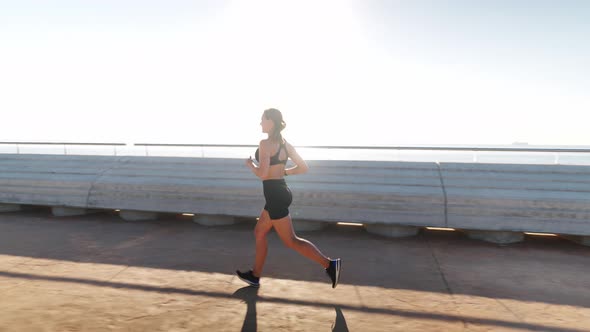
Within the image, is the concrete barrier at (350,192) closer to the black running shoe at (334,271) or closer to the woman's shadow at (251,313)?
the black running shoe at (334,271)

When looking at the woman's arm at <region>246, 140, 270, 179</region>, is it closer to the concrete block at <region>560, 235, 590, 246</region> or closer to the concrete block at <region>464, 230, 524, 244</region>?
the concrete block at <region>464, 230, 524, 244</region>

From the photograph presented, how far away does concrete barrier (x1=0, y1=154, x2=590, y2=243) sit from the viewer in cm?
631

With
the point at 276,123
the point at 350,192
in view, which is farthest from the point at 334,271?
the point at 350,192

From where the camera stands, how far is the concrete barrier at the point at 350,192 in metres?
6.31

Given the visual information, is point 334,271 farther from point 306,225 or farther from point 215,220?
point 215,220

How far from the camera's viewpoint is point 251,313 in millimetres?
3709

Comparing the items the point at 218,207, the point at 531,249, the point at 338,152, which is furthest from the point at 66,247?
the point at 531,249

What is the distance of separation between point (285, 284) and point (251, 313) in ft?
2.78

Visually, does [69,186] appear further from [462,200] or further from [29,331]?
[462,200]

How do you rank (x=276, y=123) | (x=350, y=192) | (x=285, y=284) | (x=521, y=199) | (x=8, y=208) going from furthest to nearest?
(x=8, y=208)
(x=350, y=192)
(x=521, y=199)
(x=285, y=284)
(x=276, y=123)

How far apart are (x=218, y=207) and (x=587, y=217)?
20.6 feet

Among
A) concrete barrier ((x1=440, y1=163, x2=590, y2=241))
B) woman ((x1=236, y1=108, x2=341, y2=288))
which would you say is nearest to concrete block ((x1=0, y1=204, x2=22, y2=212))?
woman ((x1=236, y1=108, x2=341, y2=288))

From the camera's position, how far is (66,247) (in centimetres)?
595

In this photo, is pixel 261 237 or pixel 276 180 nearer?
pixel 276 180
